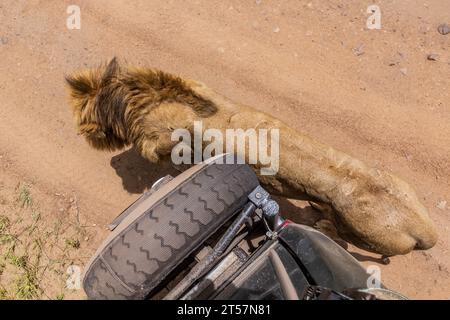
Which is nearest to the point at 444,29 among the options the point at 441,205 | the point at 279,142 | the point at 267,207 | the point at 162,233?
the point at 441,205

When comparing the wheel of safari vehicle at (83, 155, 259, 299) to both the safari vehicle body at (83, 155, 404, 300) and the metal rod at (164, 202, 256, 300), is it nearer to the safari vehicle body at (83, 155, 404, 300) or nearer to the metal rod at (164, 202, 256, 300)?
the safari vehicle body at (83, 155, 404, 300)

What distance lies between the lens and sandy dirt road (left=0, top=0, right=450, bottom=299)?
17.9ft

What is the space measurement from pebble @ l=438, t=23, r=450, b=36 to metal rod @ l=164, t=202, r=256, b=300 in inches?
179

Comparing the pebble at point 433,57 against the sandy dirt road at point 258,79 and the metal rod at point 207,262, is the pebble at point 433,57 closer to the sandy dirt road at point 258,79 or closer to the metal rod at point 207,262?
the sandy dirt road at point 258,79

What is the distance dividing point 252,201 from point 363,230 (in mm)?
1592

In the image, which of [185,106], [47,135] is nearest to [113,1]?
[47,135]

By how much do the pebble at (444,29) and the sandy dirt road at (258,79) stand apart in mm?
67

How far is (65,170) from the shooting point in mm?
5523

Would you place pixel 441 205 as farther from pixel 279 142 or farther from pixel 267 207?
pixel 267 207

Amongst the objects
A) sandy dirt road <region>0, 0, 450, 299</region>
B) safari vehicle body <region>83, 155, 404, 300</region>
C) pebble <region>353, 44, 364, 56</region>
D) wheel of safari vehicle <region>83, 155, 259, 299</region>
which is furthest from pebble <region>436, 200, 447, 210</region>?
wheel of safari vehicle <region>83, 155, 259, 299</region>

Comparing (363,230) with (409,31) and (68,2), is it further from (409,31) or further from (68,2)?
(68,2)

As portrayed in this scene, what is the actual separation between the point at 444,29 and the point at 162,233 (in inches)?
208

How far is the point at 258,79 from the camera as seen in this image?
592cm
